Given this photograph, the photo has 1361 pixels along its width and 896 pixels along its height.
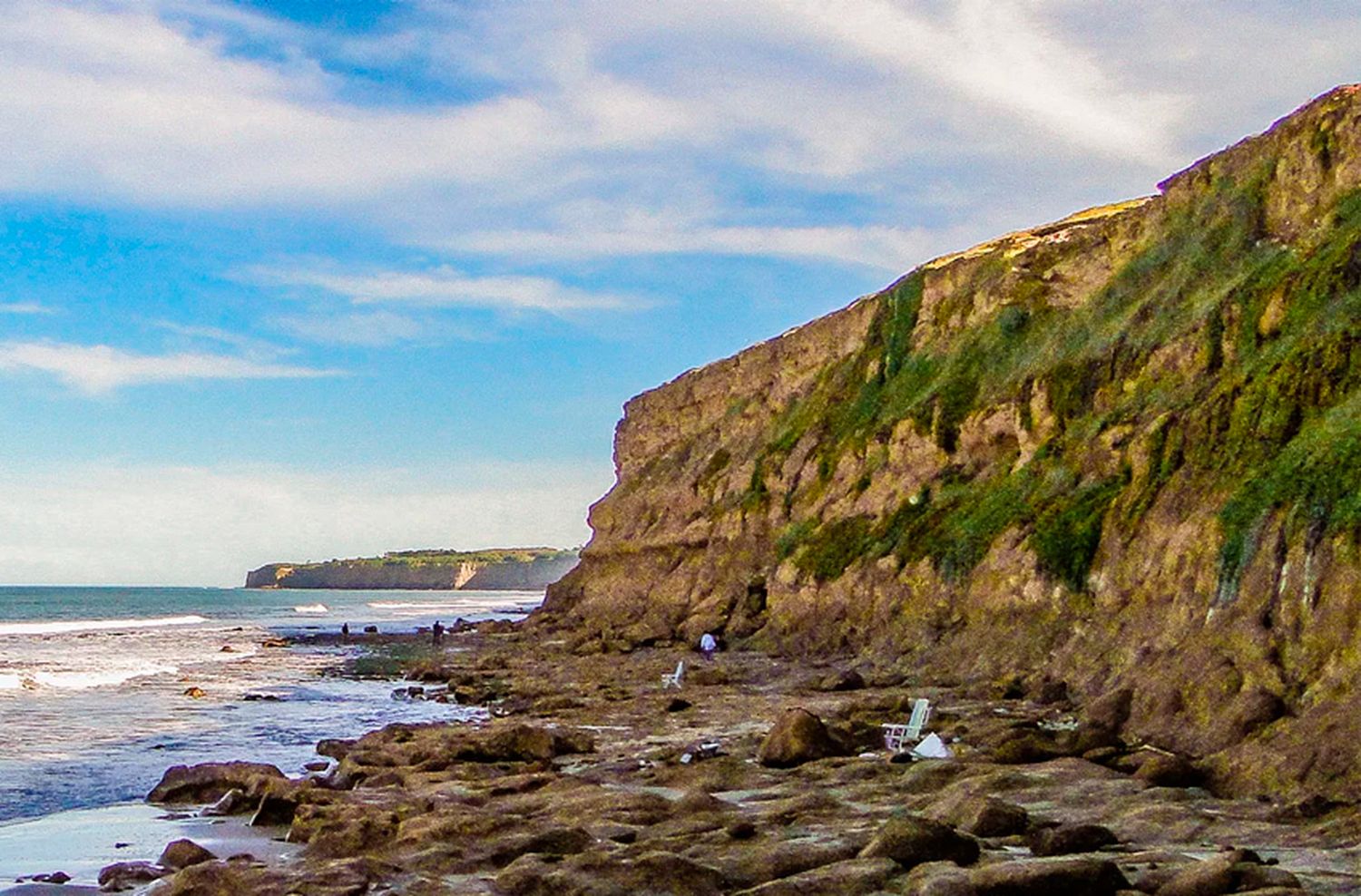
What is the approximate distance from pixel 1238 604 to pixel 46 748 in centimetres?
2279

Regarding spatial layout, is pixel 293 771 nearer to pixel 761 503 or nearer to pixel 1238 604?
pixel 1238 604

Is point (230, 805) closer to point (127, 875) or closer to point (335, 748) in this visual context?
point (127, 875)

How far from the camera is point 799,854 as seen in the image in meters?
11.7

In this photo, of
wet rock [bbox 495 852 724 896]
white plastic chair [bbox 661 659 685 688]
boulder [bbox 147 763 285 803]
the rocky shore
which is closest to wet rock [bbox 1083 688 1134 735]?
the rocky shore

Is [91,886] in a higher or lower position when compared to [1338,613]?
lower

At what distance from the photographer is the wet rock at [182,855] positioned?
43.8ft

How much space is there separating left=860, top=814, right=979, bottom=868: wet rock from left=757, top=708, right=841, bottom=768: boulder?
6622mm

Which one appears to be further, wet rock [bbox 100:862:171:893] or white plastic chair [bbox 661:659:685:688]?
Answer: white plastic chair [bbox 661:659:685:688]

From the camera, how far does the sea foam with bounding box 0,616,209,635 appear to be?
292ft

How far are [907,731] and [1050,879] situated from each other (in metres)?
10.4

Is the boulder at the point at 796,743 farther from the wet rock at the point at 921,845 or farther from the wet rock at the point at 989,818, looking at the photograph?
the wet rock at the point at 921,845

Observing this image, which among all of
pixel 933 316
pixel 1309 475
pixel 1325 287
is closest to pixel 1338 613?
pixel 1309 475

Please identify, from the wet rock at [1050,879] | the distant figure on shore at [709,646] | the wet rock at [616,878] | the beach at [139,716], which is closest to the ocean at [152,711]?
the beach at [139,716]

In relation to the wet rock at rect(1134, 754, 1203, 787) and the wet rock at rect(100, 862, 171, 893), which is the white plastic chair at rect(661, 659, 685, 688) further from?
the wet rock at rect(100, 862, 171, 893)
